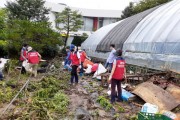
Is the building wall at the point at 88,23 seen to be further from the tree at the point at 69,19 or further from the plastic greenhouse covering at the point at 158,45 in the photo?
the plastic greenhouse covering at the point at 158,45

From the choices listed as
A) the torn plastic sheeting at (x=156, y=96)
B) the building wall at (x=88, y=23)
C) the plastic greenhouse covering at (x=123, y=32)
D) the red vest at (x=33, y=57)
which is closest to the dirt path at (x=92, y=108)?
the torn plastic sheeting at (x=156, y=96)

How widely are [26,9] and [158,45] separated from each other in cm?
2519

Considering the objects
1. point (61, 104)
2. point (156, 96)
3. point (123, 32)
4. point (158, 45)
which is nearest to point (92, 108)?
point (61, 104)

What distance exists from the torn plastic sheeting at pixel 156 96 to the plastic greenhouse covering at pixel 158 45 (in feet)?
6.44

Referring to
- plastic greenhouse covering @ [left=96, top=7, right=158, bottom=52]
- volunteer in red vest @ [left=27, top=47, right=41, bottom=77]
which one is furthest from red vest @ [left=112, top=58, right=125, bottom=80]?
plastic greenhouse covering @ [left=96, top=7, right=158, bottom=52]

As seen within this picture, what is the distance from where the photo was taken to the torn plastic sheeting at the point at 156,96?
709cm

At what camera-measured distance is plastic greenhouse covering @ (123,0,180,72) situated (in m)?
9.91

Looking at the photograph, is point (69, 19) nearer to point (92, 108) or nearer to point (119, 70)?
point (119, 70)

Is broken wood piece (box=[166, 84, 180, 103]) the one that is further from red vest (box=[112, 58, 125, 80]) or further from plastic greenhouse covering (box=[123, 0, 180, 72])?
red vest (box=[112, 58, 125, 80])

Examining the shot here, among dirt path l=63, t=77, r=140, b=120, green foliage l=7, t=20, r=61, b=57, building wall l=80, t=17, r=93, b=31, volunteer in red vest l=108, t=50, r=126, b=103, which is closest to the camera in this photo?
dirt path l=63, t=77, r=140, b=120

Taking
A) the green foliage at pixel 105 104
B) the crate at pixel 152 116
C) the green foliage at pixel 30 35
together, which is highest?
the green foliage at pixel 30 35

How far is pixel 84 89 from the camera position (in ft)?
33.9

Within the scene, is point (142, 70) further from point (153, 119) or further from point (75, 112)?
point (153, 119)

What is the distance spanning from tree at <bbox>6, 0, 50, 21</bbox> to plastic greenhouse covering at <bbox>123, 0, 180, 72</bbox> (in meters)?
21.1
